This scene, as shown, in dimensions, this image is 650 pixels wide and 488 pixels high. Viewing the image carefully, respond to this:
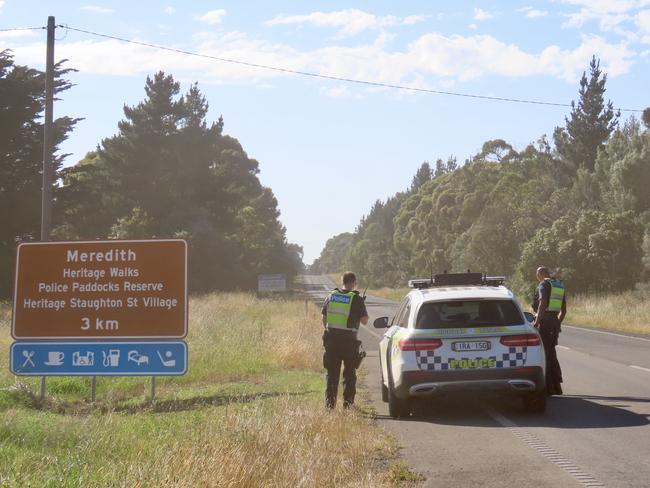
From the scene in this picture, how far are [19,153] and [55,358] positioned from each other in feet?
121

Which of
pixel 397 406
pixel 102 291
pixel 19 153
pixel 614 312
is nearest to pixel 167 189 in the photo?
pixel 19 153

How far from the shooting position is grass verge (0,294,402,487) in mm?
6625

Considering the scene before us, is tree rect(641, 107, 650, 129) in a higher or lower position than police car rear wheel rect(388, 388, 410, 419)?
higher

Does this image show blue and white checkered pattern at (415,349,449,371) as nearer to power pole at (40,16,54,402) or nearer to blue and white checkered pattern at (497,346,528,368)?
blue and white checkered pattern at (497,346,528,368)

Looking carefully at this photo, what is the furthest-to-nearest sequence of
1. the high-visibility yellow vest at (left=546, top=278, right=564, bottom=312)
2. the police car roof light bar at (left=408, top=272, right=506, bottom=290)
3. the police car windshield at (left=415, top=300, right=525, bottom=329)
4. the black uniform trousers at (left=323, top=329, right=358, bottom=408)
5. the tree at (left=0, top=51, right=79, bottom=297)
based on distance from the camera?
1. the tree at (left=0, top=51, right=79, bottom=297)
2. the high-visibility yellow vest at (left=546, top=278, right=564, bottom=312)
3. the police car roof light bar at (left=408, top=272, right=506, bottom=290)
4. the black uniform trousers at (left=323, top=329, right=358, bottom=408)
5. the police car windshield at (left=415, top=300, right=525, bottom=329)

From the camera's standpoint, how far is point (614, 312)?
126 feet

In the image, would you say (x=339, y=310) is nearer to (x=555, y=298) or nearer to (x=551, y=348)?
(x=551, y=348)

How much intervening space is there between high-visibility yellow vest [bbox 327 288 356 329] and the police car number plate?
55.8 inches

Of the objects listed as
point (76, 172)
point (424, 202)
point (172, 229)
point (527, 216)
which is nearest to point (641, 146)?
point (527, 216)

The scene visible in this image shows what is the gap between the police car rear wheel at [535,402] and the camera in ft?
39.0

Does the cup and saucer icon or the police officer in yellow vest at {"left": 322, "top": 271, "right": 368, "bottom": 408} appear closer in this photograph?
the police officer in yellow vest at {"left": 322, "top": 271, "right": 368, "bottom": 408}

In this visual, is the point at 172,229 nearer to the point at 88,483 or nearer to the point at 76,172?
the point at 76,172

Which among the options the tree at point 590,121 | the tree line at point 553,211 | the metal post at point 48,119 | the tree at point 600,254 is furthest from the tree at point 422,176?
the metal post at point 48,119

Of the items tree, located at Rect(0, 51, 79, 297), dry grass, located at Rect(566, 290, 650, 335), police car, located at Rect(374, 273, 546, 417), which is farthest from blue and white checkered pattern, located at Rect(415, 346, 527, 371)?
tree, located at Rect(0, 51, 79, 297)
